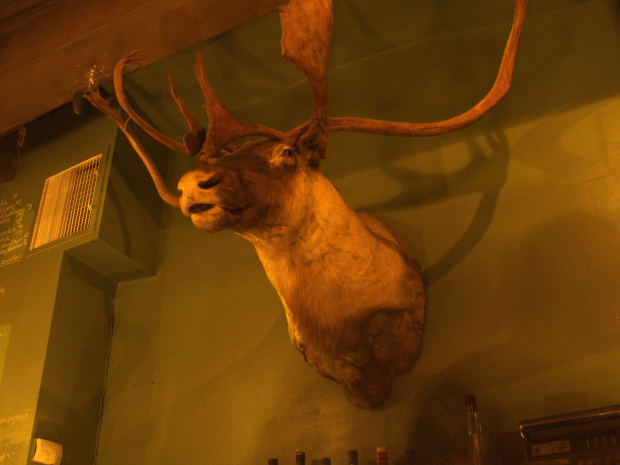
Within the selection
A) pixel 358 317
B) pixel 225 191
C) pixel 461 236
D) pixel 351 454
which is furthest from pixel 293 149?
pixel 351 454

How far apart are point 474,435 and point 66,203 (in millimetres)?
2172

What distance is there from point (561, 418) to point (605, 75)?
137 centimetres

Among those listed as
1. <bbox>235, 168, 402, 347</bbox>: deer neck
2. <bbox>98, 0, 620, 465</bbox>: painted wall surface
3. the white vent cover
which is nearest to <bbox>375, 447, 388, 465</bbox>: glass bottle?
<bbox>98, 0, 620, 465</bbox>: painted wall surface

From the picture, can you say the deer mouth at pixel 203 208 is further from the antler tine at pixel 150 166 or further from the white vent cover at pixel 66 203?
the white vent cover at pixel 66 203

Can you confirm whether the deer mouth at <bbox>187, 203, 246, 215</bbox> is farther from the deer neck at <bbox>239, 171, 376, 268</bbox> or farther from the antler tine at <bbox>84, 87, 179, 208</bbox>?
the antler tine at <bbox>84, 87, 179, 208</bbox>

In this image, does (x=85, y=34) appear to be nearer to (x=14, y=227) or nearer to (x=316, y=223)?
(x=14, y=227)

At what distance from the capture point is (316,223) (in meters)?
1.75

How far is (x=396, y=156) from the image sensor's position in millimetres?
2469

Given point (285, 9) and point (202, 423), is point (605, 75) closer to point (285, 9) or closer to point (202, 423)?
point (285, 9)

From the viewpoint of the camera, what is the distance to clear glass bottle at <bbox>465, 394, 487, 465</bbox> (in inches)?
65.4

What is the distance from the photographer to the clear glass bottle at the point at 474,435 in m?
1.66

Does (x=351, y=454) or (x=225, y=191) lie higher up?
(x=225, y=191)

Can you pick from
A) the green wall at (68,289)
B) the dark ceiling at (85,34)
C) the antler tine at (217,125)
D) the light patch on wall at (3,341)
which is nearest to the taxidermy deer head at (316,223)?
the antler tine at (217,125)

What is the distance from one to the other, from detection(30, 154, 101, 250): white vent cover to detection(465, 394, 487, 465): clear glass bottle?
6.20 ft
